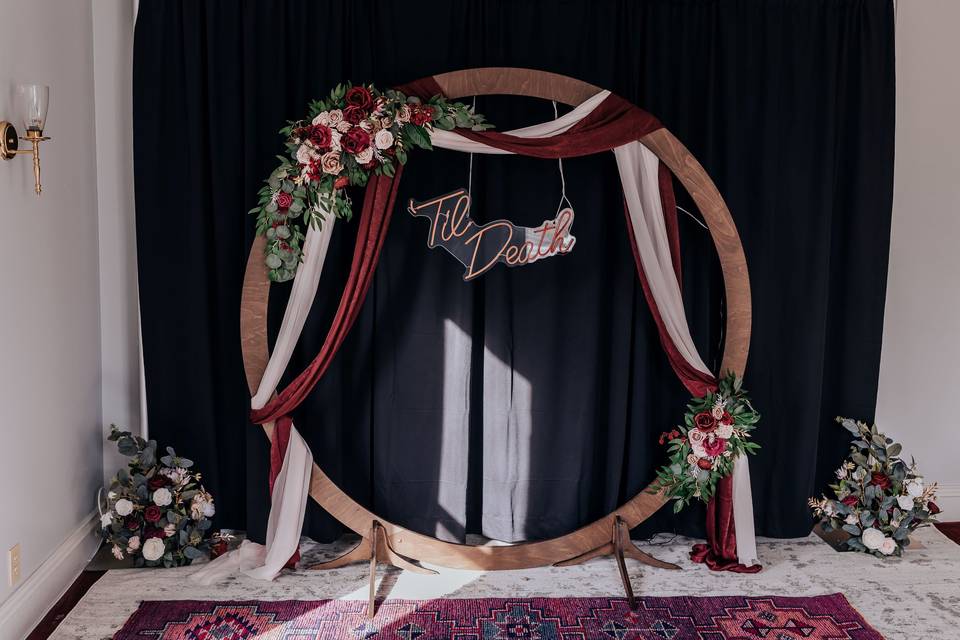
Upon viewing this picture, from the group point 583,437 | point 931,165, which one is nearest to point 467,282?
point 583,437

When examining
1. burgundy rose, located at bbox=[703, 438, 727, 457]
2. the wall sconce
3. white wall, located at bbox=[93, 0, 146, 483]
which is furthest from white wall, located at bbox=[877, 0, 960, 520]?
the wall sconce

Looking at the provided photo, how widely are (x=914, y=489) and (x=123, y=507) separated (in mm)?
3465

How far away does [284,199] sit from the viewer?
313 centimetres

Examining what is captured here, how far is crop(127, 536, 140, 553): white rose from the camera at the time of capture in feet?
10.9

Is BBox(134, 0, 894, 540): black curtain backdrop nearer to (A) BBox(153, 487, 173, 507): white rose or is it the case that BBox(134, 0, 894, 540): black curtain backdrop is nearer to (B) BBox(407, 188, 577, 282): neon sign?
(B) BBox(407, 188, 577, 282): neon sign

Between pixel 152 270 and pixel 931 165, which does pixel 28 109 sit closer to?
pixel 152 270

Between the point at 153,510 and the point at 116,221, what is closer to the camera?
the point at 153,510

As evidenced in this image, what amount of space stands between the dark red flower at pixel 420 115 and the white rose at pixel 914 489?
2.70 metres

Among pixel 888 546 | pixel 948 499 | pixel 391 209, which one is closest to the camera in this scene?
pixel 391 209

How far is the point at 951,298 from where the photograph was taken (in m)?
4.00

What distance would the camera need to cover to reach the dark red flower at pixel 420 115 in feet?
10.2

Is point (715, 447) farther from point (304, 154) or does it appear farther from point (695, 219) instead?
point (304, 154)

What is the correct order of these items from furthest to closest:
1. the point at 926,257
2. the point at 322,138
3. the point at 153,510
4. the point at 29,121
Result: the point at 926,257
the point at 153,510
the point at 322,138
the point at 29,121

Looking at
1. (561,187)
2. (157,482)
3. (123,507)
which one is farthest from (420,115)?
(123,507)
